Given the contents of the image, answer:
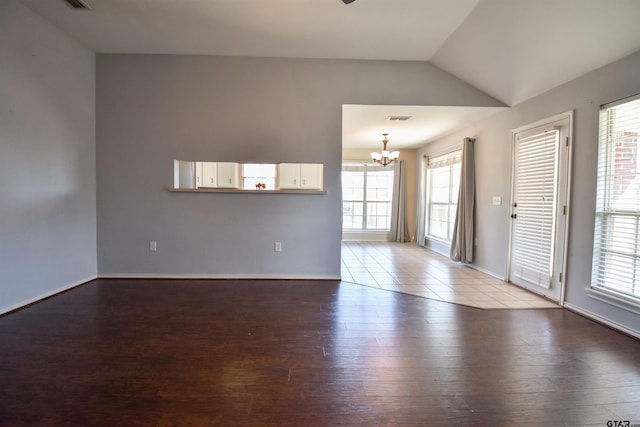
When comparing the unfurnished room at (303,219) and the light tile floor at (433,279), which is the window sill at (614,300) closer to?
the unfurnished room at (303,219)

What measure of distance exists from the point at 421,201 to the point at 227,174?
461 centimetres

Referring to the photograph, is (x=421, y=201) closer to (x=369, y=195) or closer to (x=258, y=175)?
(x=369, y=195)

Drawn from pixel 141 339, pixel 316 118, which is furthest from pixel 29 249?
pixel 316 118

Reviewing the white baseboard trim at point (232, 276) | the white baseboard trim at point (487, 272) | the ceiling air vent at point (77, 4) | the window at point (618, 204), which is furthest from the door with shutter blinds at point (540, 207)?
the ceiling air vent at point (77, 4)

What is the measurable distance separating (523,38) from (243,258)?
12.9 feet

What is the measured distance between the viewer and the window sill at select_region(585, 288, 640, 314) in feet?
7.92

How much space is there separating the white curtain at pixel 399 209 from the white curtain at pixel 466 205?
261cm

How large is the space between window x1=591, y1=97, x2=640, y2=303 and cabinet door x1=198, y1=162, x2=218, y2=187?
4.90m

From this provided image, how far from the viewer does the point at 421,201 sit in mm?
7195

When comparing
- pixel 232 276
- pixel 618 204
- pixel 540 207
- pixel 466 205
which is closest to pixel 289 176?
pixel 232 276

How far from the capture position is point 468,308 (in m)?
3.00

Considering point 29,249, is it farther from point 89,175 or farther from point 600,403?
point 600,403

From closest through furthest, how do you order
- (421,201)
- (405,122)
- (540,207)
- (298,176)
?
(540,207), (405,122), (298,176), (421,201)

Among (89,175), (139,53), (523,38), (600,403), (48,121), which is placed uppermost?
(139,53)
